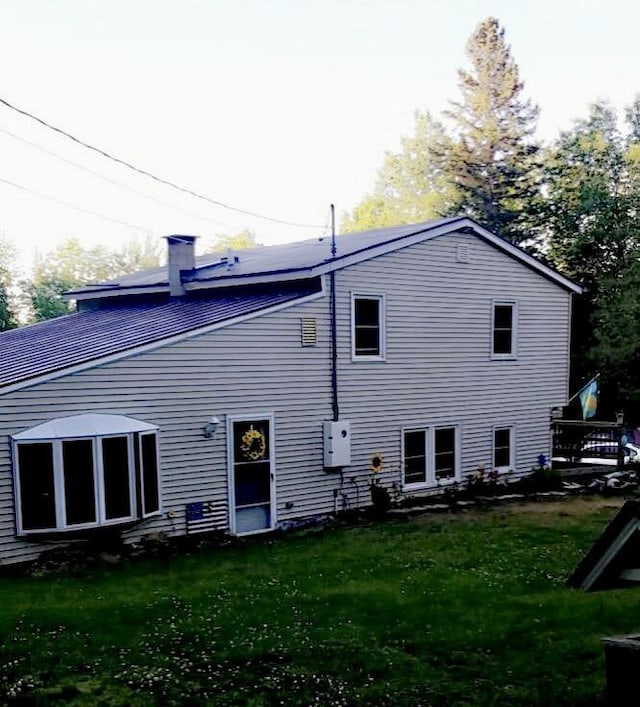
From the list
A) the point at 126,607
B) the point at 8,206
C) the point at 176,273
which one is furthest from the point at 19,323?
the point at 126,607

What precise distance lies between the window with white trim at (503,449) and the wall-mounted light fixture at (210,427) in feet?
27.2

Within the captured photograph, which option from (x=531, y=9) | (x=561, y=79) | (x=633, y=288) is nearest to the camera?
(x=531, y=9)

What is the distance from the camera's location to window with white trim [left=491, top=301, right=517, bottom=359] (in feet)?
58.8

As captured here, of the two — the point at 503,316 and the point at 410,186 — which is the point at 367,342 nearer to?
the point at 503,316

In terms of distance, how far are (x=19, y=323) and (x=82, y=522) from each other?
40093mm

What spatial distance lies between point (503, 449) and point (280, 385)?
7.31m

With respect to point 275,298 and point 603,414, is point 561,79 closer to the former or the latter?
point 603,414

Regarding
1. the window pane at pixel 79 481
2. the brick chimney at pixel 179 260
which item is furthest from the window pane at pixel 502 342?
the window pane at pixel 79 481

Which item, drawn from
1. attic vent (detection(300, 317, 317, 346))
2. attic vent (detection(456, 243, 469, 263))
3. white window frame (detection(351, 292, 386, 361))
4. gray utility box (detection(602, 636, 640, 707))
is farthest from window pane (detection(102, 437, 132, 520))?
attic vent (detection(456, 243, 469, 263))

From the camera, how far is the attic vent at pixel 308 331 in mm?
13945

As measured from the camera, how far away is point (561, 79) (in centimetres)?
4253

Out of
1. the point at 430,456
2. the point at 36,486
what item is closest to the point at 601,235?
the point at 430,456

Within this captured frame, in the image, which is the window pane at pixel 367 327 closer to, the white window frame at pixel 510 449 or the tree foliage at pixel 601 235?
the white window frame at pixel 510 449

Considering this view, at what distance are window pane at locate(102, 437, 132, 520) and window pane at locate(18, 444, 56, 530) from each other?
2.63 ft
